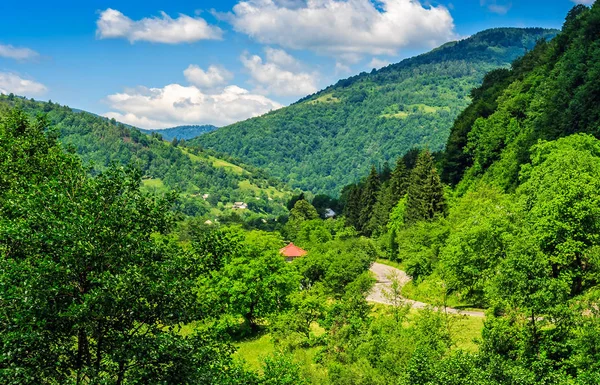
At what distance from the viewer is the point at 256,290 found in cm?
4541

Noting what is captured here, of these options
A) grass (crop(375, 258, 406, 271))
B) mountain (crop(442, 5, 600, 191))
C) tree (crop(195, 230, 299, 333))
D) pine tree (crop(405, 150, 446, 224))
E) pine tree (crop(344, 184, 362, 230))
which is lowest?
grass (crop(375, 258, 406, 271))

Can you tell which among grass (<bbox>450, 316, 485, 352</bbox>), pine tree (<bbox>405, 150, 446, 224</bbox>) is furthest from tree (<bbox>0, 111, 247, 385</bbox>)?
pine tree (<bbox>405, 150, 446, 224</bbox>)

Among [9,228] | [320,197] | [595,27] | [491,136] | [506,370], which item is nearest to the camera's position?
[9,228]

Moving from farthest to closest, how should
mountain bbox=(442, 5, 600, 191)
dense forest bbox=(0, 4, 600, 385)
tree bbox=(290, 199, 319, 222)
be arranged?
tree bbox=(290, 199, 319, 222) → mountain bbox=(442, 5, 600, 191) → dense forest bbox=(0, 4, 600, 385)

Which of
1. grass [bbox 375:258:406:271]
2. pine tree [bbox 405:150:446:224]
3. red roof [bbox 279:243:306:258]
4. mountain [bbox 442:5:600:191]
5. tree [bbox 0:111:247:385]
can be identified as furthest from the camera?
red roof [bbox 279:243:306:258]

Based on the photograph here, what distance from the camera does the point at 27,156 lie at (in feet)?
64.9

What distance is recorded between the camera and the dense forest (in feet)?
42.0

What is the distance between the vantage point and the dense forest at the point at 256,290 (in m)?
12.8

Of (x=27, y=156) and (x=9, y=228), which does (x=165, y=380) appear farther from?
(x=27, y=156)

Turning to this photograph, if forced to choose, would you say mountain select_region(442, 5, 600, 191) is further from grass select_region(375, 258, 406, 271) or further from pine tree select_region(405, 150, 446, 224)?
grass select_region(375, 258, 406, 271)

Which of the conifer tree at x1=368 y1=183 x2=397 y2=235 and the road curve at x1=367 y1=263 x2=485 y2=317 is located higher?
the conifer tree at x1=368 y1=183 x2=397 y2=235

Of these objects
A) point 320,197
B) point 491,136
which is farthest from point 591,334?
point 320,197

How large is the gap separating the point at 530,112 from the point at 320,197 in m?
95.3

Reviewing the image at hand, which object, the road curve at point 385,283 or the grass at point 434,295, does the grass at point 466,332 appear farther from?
the road curve at point 385,283
